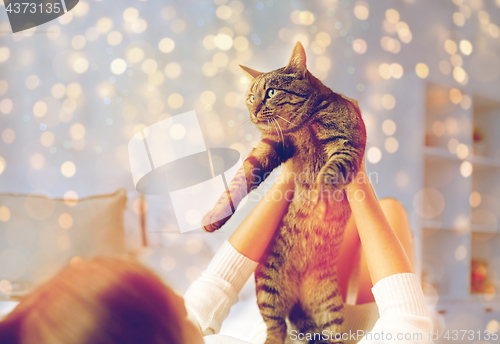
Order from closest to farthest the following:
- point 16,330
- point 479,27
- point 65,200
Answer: point 16,330 < point 65,200 < point 479,27

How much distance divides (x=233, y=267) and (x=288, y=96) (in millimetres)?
281

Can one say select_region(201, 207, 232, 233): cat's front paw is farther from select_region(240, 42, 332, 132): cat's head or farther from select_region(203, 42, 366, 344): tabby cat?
select_region(240, 42, 332, 132): cat's head

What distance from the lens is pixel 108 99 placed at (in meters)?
0.87

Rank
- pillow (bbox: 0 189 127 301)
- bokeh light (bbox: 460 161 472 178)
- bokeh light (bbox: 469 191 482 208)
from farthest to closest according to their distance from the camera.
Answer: bokeh light (bbox: 469 191 482 208) → bokeh light (bbox: 460 161 472 178) → pillow (bbox: 0 189 127 301)

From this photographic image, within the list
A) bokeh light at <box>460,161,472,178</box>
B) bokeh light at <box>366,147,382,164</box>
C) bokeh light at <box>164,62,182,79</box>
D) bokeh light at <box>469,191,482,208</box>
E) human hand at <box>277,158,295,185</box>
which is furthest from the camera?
bokeh light at <box>469,191,482,208</box>

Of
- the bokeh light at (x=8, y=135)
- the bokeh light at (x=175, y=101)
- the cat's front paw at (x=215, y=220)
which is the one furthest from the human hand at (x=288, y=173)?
the bokeh light at (x=8, y=135)

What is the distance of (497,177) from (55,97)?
1.80 m

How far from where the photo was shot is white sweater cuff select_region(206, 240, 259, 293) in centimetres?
50

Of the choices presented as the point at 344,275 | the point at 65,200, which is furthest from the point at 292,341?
the point at 65,200

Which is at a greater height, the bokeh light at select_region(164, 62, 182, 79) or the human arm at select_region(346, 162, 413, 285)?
the bokeh light at select_region(164, 62, 182, 79)

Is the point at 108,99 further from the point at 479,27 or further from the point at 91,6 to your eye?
the point at 479,27

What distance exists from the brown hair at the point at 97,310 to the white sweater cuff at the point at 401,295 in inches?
10.6

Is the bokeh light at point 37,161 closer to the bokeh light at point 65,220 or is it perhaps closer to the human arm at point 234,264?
the bokeh light at point 65,220

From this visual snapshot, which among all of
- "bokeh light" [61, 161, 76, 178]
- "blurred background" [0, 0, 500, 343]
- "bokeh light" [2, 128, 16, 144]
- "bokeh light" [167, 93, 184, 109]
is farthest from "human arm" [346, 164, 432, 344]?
"bokeh light" [2, 128, 16, 144]
